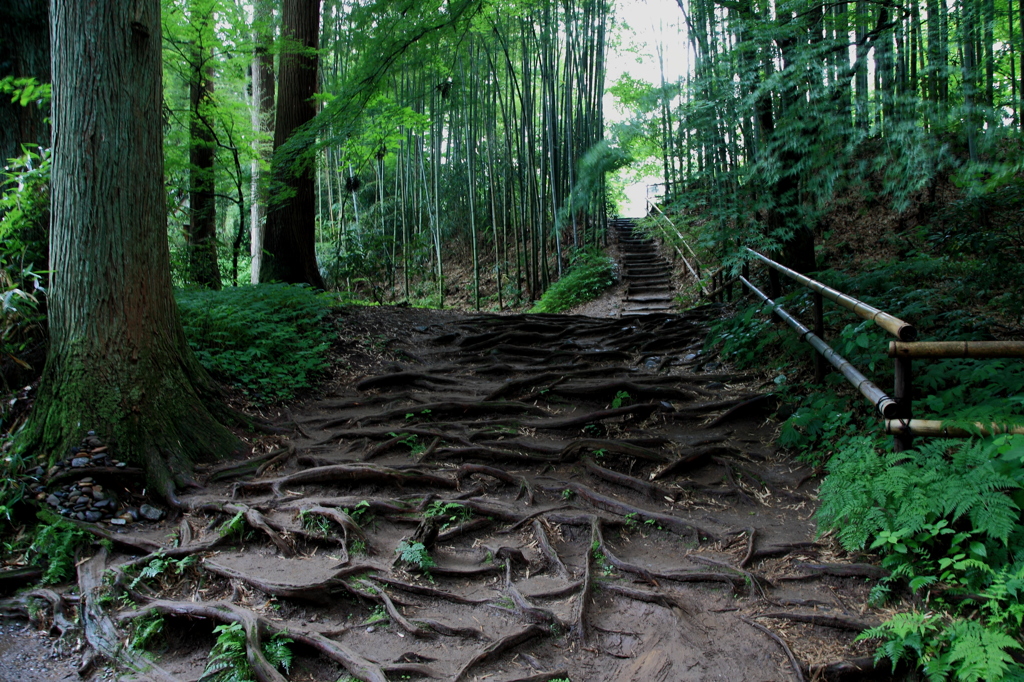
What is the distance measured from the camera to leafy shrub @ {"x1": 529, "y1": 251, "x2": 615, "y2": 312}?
13.1 m

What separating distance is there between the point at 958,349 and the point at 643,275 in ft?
37.3

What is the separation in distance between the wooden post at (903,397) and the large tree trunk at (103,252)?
A: 427 cm

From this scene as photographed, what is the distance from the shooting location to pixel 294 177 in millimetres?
8039

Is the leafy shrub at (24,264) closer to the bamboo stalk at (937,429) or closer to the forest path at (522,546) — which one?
the forest path at (522,546)

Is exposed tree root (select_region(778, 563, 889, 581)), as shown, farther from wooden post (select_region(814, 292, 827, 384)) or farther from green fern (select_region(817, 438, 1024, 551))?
wooden post (select_region(814, 292, 827, 384))

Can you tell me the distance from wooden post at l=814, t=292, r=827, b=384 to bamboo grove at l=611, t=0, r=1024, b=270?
0.85 m

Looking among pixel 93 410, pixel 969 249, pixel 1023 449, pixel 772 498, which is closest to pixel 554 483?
pixel 772 498

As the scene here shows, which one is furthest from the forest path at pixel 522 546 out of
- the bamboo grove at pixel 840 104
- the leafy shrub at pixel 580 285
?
the leafy shrub at pixel 580 285

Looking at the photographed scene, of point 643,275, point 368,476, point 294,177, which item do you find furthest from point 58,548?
point 643,275

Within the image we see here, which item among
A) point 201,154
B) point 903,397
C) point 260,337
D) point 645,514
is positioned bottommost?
point 645,514

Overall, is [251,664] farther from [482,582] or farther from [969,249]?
[969,249]

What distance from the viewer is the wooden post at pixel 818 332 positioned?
4.60m

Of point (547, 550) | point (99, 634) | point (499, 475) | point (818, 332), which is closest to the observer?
point (99, 634)

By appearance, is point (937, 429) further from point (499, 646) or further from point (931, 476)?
point (499, 646)
